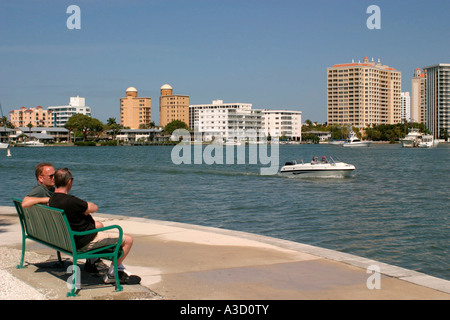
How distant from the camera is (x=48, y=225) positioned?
22.8 feet

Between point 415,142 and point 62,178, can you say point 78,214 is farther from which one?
point 415,142

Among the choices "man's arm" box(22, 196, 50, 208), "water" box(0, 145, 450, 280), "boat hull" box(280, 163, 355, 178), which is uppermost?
"man's arm" box(22, 196, 50, 208)

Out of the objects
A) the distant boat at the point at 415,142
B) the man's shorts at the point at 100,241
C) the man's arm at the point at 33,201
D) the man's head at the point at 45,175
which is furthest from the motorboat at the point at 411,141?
the man's shorts at the point at 100,241

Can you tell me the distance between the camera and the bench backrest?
21.3 ft

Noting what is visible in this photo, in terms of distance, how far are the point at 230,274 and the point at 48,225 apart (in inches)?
106

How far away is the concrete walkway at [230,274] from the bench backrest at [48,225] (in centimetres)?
56

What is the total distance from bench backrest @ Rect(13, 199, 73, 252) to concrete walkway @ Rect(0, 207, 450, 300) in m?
0.56

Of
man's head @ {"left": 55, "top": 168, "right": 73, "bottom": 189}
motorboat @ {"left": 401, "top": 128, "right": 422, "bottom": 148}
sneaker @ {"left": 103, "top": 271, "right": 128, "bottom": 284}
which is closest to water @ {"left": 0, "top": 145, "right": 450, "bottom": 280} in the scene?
sneaker @ {"left": 103, "top": 271, "right": 128, "bottom": 284}

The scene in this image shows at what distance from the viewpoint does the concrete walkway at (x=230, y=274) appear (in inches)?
251

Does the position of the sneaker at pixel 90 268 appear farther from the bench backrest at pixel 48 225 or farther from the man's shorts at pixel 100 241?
the man's shorts at pixel 100 241

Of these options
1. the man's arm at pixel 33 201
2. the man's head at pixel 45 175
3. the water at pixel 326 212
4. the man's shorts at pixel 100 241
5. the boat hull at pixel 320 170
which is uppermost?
the man's head at pixel 45 175

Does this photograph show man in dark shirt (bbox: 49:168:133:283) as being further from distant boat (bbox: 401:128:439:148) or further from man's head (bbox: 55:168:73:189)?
distant boat (bbox: 401:128:439:148)
